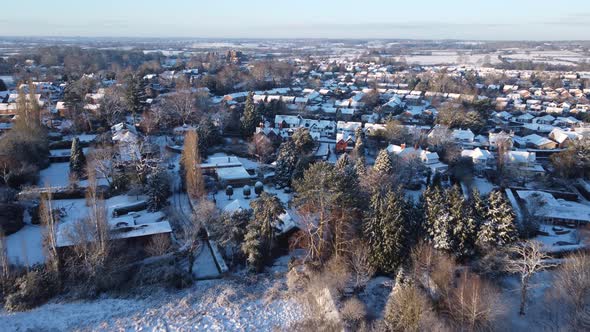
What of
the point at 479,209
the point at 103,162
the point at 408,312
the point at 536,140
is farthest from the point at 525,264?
the point at 536,140

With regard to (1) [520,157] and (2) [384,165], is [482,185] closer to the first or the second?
(1) [520,157]

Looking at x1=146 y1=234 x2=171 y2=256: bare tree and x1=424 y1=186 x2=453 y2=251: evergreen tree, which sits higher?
x1=424 y1=186 x2=453 y2=251: evergreen tree

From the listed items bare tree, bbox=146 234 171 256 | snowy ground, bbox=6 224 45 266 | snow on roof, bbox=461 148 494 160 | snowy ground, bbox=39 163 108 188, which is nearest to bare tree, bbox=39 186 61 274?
snowy ground, bbox=6 224 45 266

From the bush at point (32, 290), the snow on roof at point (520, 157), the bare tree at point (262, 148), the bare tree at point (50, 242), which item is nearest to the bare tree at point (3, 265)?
the bush at point (32, 290)

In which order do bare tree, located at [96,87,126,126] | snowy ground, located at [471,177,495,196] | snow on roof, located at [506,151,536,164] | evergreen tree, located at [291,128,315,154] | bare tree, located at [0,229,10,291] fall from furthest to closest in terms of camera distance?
bare tree, located at [96,87,126,126] → evergreen tree, located at [291,128,315,154] → snow on roof, located at [506,151,536,164] → snowy ground, located at [471,177,495,196] → bare tree, located at [0,229,10,291]

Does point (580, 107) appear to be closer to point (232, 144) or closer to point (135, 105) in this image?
point (232, 144)

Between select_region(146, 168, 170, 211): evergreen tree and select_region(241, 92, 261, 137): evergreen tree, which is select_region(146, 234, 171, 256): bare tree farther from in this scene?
select_region(241, 92, 261, 137): evergreen tree

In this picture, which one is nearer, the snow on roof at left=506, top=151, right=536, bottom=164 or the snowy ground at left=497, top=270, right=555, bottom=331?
the snowy ground at left=497, top=270, right=555, bottom=331
